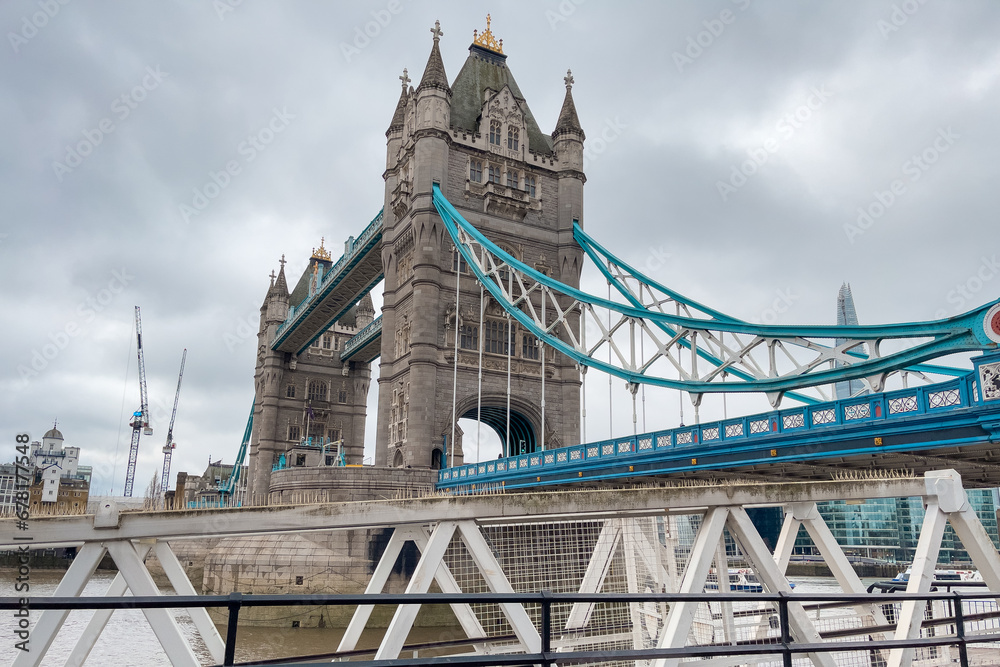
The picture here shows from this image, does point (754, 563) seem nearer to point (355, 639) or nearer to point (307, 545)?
point (355, 639)

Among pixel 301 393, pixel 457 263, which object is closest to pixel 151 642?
pixel 457 263

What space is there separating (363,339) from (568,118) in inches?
1040

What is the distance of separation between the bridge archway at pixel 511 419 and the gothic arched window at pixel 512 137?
49.7ft

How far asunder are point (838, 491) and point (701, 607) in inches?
166

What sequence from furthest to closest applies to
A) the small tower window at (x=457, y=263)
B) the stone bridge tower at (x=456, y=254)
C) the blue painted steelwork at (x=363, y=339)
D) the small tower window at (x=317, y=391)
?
the small tower window at (x=317, y=391) → the blue painted steelwork at (x=363, y=339) → the small tower window at (x=457, y=263) → the stone bridge tower at (x=456, y=254)

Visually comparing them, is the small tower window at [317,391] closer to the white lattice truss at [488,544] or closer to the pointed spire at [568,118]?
the pointed spire at [568,118]

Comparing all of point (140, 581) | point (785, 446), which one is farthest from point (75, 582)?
point (785, 446)

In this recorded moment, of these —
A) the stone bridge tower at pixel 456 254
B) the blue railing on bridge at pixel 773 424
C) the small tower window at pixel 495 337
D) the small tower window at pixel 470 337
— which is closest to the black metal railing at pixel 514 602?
the blue railing on bridge at pixel 773 424

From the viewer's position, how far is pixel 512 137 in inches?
1791

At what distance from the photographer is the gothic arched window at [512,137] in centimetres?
4528

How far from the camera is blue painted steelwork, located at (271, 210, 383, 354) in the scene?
49.0 meters

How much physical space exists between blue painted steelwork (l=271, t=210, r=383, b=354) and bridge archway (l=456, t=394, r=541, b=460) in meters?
13.2

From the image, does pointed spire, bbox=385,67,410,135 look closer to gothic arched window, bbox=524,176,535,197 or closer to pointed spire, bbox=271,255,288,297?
gothic arched window, bbox=524,176,535,197

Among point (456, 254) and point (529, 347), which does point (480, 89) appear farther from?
point (529, 347)
